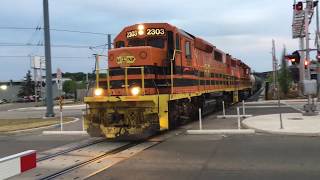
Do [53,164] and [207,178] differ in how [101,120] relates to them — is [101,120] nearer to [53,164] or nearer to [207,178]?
[53,164]

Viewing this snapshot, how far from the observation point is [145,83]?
54.1 ft

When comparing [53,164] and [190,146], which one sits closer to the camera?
[53,164]

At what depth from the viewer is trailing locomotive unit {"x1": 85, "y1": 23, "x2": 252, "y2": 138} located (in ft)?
51.1

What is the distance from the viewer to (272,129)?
1748 cm

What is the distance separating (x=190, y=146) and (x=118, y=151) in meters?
2.12

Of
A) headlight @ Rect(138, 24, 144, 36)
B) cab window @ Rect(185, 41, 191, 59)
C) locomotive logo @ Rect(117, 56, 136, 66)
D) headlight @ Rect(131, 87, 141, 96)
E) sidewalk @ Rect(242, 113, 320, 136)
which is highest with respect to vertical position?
headlight @ Rect(138, 24, 144, 36)

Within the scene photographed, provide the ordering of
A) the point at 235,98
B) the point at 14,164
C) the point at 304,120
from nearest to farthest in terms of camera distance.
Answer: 1. the point at 14,164
2. the point at 304,120
3. the point at 235,98

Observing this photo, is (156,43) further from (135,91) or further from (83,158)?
(83,158)

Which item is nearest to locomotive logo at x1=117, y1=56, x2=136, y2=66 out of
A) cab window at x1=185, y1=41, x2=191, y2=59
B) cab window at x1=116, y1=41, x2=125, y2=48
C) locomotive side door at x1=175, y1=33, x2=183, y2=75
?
cab window at x1=116, y1=41, x2=125, y2=48

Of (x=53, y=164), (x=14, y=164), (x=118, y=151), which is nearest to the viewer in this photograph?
(x=14, y=164)

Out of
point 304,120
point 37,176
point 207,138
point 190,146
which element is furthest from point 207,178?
point 304,120

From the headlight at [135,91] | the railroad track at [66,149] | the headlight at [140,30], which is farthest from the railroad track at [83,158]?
the headlight at [140,30]

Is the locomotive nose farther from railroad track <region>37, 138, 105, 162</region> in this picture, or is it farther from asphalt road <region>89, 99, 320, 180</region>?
asphalt road <region>89, 99, 320, 180</region>

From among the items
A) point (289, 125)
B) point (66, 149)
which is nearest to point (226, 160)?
point (66, 149)
